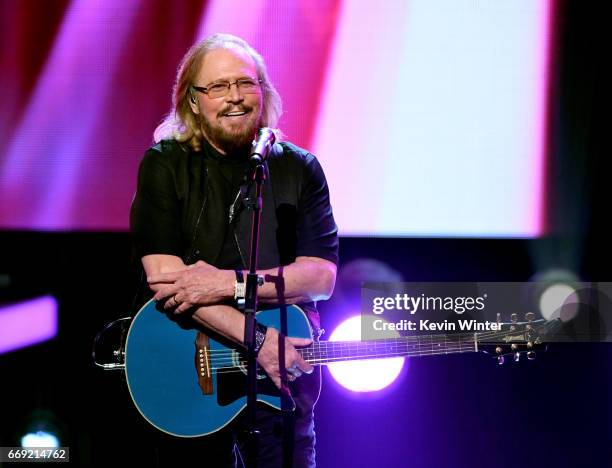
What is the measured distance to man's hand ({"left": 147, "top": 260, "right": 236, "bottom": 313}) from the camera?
9.02ft

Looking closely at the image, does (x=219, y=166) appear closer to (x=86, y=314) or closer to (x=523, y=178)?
(x=86, y=314)

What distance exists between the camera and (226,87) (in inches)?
116

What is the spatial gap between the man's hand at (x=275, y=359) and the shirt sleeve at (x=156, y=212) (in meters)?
0.50

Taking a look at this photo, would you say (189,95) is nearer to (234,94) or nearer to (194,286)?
(234,94)

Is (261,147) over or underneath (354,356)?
over

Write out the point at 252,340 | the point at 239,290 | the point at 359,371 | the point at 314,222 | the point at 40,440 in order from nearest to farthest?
1. the point at 252,340
2. the point at 239,290
3. the point at 314,222
4. the point at 40,440
5. the point at 359,371

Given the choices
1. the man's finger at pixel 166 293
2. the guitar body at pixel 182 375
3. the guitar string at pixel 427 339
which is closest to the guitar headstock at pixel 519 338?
the guitar string at pixel 427 339

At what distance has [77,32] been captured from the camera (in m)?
4.04

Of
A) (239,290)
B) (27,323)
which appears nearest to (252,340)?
(239,290)

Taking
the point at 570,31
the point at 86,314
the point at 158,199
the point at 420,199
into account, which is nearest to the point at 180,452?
the point at 158,199

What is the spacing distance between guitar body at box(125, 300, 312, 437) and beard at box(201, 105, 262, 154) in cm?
70

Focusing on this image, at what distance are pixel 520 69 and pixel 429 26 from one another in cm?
57

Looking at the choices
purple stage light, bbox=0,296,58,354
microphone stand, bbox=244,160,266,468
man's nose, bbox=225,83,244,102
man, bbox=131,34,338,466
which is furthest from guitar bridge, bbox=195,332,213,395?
purple stage light, bbox=0,296,58,354

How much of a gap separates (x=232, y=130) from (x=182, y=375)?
39.5 inches
